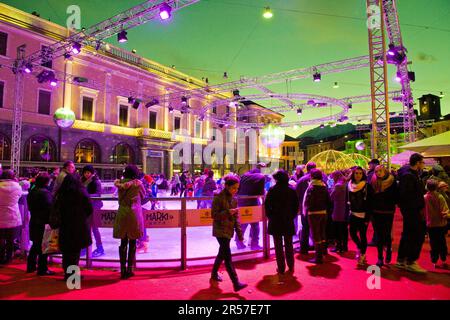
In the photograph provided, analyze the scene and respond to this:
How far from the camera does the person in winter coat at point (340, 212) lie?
6.36m

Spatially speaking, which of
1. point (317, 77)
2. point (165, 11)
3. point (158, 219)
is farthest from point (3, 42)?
point (158, 219)

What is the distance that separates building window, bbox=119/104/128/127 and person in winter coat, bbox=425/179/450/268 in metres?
27.8

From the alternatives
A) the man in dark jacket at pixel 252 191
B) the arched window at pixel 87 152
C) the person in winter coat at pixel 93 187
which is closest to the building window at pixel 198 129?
the arched window at pixel 87 152

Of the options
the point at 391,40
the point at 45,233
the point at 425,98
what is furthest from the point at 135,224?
the point at 425,98

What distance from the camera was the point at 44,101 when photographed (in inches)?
904

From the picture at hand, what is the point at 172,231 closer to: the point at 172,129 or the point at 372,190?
the point at 372,190

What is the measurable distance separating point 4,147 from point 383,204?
23509 millimetres

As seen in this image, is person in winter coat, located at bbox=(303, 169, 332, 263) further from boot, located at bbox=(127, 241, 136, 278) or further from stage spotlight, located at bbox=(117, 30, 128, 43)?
stage spotlight, located at bbox=(117, 30, 128, 43)

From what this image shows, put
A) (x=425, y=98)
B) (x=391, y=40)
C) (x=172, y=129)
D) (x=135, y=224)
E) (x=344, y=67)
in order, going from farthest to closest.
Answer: (x=425, y=98) → (x=172, y=129) → (x=344, y=67) → (x=391, y=40) → (x=135, y=224)

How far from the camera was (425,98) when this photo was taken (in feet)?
188

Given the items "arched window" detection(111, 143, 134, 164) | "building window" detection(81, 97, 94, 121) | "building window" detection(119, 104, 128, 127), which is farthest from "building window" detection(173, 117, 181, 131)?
"building window" detection(81, 97, 94, 121)

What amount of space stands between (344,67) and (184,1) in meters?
10.2

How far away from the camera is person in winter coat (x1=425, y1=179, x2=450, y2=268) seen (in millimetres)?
5410

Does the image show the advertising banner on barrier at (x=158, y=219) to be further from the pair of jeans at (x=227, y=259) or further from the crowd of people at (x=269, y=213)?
the pair of jeans at (x=227, y=259)
